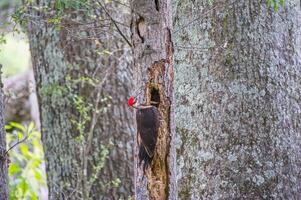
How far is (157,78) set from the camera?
9.82ft

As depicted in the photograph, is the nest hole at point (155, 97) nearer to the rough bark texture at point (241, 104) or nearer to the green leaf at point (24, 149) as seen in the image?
the rough bark texture at point (241, 104)

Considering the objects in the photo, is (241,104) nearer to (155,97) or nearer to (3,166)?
(155,97)

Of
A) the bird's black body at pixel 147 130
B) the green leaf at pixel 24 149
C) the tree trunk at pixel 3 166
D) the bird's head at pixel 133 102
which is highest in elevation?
the bird's head at pixel 133 102

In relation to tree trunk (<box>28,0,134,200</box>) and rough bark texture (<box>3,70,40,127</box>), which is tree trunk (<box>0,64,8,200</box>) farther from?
rough bark texture (<box>3,70,40,127</box>)

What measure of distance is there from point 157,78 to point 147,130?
25 cm

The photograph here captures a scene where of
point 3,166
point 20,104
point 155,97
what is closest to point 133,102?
point 155,97

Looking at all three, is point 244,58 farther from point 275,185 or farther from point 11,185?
point 11,185

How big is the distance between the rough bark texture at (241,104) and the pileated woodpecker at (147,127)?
87cm

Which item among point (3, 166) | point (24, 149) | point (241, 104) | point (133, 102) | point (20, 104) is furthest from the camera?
point (20, 104)

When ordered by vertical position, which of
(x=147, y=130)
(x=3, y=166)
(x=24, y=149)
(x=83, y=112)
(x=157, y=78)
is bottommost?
(x=24, y=149)

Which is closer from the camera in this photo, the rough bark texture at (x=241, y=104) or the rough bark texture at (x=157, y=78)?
the rough bark texture at (x=157, y=78)

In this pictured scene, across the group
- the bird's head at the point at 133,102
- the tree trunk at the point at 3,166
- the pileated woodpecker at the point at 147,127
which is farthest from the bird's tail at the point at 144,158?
the tree trunk at the point at 3,166

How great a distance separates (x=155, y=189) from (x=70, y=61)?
2.37m

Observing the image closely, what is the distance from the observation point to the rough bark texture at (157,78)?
2967 mm
